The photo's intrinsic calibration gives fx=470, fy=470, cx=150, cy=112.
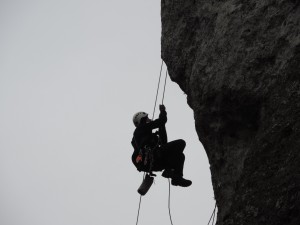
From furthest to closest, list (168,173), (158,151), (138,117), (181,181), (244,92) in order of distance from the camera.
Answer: (138,117)
(168,173)
(181,181)
(158,151)
(244,92)

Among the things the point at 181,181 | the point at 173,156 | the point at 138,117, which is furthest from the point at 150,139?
the point at 181,181

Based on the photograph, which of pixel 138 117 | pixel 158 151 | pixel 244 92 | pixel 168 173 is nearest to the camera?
pixel 244 92

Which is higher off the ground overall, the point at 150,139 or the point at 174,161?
the point at 150,139

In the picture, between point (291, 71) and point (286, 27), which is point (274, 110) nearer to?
point (291, 71)

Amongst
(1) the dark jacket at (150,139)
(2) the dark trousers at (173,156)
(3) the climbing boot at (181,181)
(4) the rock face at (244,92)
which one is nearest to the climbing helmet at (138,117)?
(1) the dark jacket at (150,139)

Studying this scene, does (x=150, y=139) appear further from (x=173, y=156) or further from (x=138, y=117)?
(x=138, y=117)

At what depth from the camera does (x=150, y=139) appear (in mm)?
9875

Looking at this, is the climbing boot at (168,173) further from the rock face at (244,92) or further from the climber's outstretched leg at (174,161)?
the rock face at (244,92)

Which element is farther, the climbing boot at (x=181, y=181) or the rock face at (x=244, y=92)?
Answer: the climbing boot at (x=181, y=181)

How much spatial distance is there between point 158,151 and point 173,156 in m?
0.36

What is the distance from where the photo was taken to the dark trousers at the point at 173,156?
9859 mm

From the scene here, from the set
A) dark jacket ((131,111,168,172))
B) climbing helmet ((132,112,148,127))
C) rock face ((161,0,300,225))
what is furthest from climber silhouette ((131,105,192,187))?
rock face ((161,0,300,225))

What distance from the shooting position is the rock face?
571 cm

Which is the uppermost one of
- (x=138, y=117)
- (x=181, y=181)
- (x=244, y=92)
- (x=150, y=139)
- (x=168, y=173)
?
(x=138, y=117)
